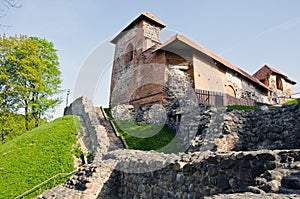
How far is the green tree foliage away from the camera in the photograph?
2066 cm

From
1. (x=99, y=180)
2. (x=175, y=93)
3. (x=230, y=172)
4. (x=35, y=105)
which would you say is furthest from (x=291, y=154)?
(x=35, y=105)

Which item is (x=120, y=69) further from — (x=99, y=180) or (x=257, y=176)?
(x=257, y=176)

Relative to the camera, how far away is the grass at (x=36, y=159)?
32.7 ft

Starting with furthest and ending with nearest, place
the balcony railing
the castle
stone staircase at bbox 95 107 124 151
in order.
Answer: the castle < the balcony railing < stone staircase at bbox 95 107 124 151

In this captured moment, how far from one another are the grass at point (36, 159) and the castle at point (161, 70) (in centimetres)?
663

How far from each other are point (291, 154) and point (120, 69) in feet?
65.6

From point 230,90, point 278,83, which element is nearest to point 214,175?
point 230,90

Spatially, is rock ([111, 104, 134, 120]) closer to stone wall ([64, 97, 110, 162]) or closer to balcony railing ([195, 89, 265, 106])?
stone wall ([64, 97, 110, 162])

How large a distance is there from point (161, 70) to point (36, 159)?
1000cm

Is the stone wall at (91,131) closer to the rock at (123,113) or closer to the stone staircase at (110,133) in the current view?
the stone staircase at (110,133)

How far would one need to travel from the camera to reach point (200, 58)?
17.7 meters

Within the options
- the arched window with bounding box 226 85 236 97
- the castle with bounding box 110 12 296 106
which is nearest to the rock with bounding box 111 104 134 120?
the castle with bounding box 110 12 296 106

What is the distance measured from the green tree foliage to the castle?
6.25 meters

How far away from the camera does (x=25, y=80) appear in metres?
21.7
